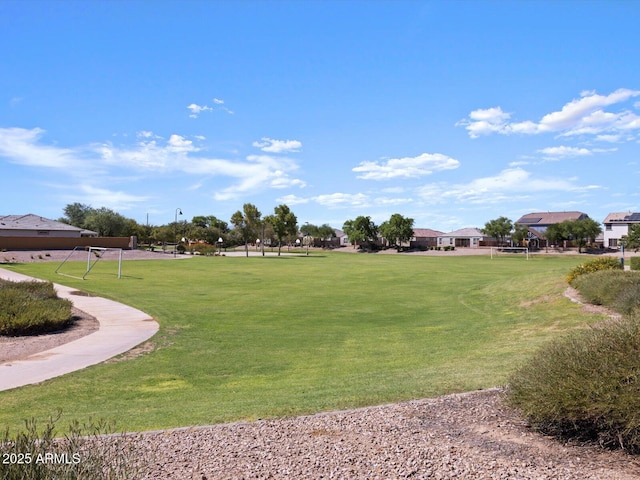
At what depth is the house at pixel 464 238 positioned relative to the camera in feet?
455

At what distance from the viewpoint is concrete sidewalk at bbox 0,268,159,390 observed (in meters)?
11.1

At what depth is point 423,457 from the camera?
5.18 meters

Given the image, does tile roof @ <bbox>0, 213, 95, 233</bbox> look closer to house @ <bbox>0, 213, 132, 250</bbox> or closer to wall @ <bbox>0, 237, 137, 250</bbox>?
house @ <bbox>0, 213, 132, 250</bbox>

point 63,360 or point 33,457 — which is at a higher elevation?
point 33,457

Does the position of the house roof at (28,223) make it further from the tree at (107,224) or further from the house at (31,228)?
the tree at (107,224)

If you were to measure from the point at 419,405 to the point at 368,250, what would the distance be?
117 metres

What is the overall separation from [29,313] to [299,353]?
860cm

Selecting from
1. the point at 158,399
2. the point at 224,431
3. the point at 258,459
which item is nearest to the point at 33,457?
the point at 258,459

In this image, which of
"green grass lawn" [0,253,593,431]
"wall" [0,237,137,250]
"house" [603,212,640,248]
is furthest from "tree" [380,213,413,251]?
"green grass lawn" [0,253,593,431]

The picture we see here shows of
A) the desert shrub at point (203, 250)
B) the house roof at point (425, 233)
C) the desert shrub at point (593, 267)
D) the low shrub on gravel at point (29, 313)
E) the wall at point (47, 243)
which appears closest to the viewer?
the low shrub on gravel at point (29, 313)

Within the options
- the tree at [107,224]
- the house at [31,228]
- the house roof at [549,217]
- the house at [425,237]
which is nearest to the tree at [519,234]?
the house roof at [549,217]

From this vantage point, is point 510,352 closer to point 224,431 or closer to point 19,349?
point 224,431

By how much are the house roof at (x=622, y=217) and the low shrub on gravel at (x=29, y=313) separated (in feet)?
378

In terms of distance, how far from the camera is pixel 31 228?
8400cm
